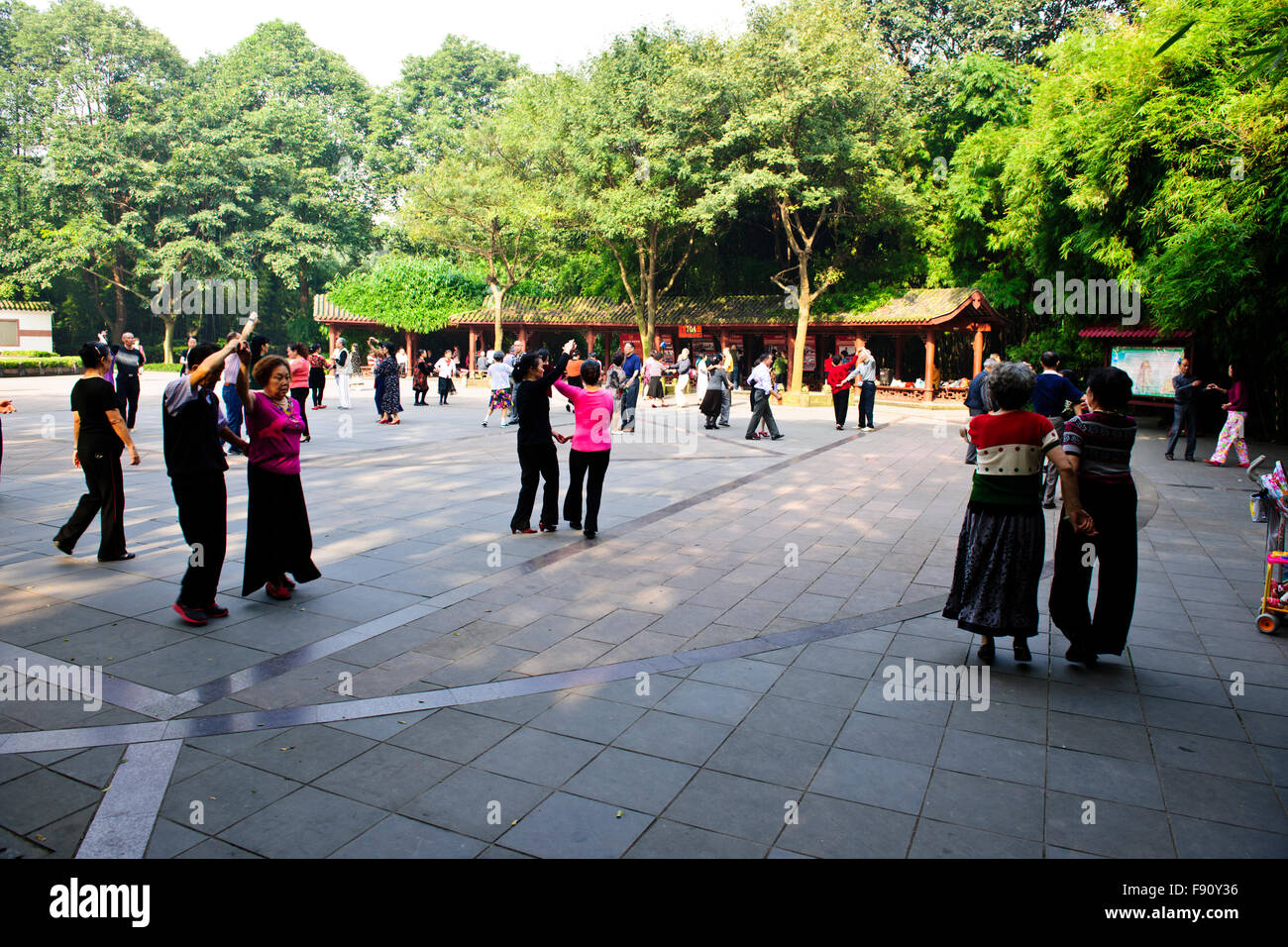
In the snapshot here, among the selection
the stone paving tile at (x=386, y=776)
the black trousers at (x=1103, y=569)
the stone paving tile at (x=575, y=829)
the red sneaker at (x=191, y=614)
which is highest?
the black trousers at (x=1103, y=569)

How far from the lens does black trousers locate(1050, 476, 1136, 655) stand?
4594 mm

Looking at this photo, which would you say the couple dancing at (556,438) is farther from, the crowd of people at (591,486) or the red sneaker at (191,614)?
the red sneaker at (191,614)

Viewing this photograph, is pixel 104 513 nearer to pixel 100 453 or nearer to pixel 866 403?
pixel 100 453

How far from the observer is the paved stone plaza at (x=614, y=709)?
10.2 feet

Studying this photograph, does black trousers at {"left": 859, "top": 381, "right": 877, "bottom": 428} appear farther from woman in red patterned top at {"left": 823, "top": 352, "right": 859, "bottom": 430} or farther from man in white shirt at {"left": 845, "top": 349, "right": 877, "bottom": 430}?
woman in red patterned top at {"left": 823, "top": 352, "right": 859, "bottom": 430}

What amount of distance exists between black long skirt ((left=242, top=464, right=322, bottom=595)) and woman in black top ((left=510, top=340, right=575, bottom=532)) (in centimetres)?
216

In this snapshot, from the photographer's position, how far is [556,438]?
25.0ft

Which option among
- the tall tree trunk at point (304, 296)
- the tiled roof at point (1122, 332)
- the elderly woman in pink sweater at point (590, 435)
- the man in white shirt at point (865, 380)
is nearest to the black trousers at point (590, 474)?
the elderly woman in pink sweater at point (590, 435)

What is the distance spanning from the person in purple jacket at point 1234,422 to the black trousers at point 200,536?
13324 millimetres

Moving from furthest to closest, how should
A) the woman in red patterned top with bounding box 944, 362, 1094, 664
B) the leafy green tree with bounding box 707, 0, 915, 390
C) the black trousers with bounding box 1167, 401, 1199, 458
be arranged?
1. the leafy green tree with bounding box 707, 0, 915, 390
2. the black trousers with bounding box 1167, 401, 1199, 458
3. the woman in red patterned top with bounding box 944, 362, 1094, 664

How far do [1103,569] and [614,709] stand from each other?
270cm

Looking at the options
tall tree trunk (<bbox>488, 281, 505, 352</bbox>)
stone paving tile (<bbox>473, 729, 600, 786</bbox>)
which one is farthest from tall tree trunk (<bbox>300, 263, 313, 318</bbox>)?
stone paving tile (<bbox>473, 729, 600, 786</bbox>)

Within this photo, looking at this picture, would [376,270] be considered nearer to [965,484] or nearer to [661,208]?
[661,208]
